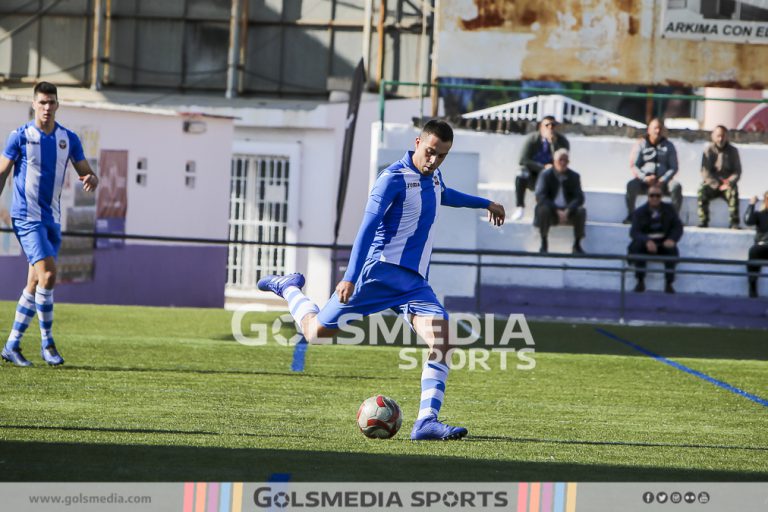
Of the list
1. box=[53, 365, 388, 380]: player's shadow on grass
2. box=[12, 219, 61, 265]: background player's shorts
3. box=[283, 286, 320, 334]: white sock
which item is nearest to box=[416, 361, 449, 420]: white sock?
box=[283, 286, 320, 334]: white sock

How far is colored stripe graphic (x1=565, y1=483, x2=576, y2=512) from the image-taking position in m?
5.75

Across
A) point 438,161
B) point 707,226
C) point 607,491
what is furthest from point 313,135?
point 607,491

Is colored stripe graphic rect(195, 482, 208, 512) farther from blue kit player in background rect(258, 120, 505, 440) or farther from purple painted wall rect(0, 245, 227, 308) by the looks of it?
purple painted wall rect(0, 245, 227, 308)

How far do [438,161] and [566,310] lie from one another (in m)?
11.6

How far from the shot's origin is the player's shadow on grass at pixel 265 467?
6143mm

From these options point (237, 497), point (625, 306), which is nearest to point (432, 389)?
point (237, 497)

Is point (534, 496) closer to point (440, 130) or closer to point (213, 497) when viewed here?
point (213, 497)

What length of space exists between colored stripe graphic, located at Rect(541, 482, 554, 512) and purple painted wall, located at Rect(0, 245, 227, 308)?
52.5 feet

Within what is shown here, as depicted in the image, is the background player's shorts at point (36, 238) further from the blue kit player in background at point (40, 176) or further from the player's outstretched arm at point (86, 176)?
the player's outstretched arm at point (86, 176)

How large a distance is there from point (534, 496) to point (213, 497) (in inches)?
57.1

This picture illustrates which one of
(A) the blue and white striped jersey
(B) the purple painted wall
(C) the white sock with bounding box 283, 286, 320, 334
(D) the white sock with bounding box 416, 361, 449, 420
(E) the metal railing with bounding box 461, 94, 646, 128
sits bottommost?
(B) the purple painted wall

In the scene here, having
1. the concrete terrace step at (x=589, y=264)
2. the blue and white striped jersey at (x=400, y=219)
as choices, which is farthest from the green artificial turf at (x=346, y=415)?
the concrete terrace step at (x=589, y=264)

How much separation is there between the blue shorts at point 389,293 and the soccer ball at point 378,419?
0.61 metres

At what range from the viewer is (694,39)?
1994 centimetres
